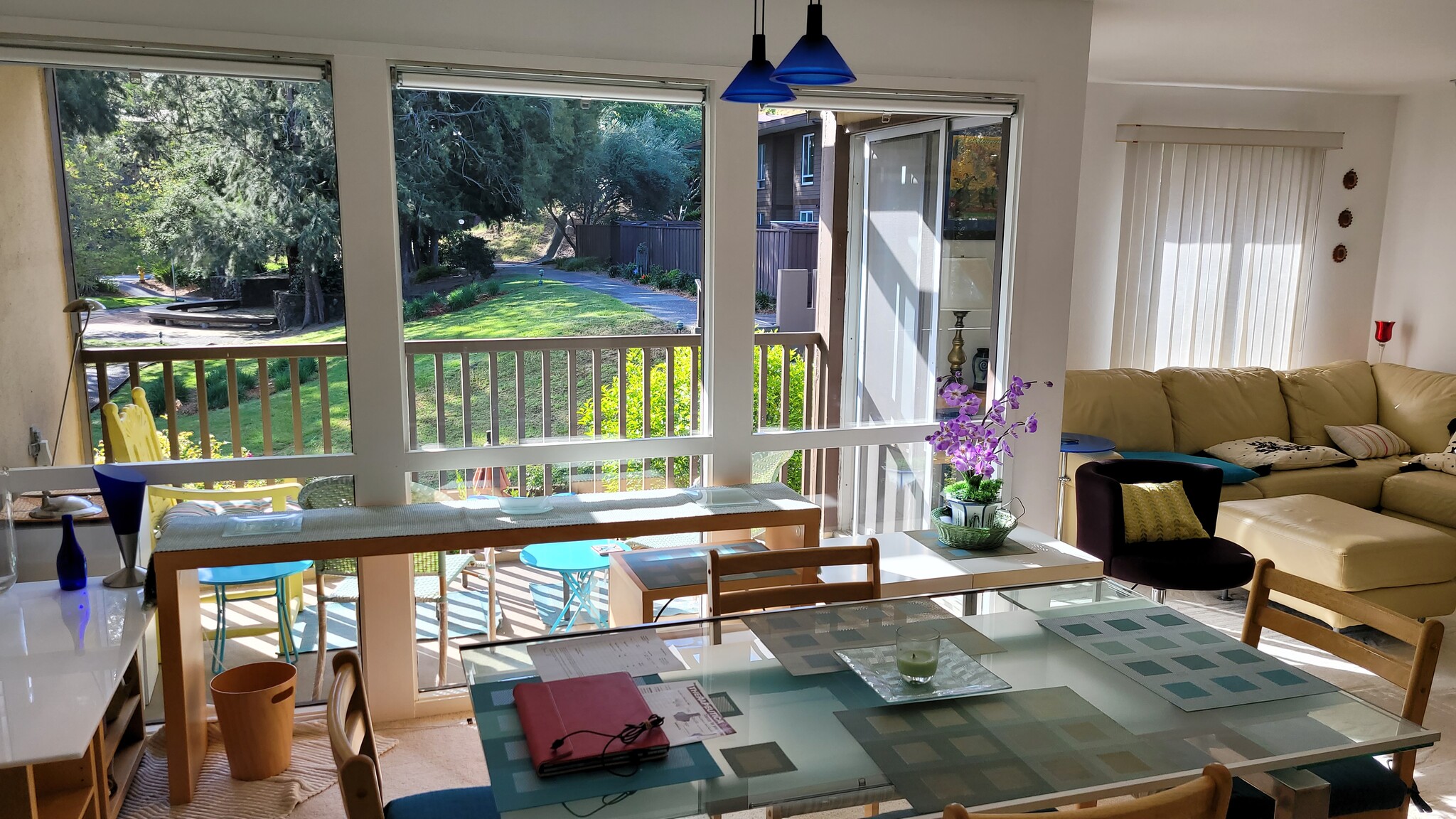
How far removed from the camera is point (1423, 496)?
15.7 ft

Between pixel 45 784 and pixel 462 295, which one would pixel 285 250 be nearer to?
pixel 462 295

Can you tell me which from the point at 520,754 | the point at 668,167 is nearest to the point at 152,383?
the point at 668,167

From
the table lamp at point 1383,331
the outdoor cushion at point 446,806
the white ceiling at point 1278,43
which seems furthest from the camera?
the table lamp at point 1383,331

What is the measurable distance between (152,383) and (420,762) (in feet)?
4.73

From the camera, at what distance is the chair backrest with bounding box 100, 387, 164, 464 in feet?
10.5

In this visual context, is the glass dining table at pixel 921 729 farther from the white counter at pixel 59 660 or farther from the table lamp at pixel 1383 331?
the table lamp at pixel 1383 331

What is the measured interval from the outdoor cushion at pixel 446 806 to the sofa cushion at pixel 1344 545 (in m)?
3.37

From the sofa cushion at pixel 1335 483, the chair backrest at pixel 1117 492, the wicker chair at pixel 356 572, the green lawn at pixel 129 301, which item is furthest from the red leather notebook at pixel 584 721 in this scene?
the sofa cushion at pixel 1335 483

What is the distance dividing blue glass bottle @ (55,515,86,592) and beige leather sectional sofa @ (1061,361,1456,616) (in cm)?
376

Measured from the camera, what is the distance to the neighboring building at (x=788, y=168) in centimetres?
364

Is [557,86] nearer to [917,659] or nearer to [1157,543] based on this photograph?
[917,659]

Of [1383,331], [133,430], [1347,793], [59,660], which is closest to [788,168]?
[133,430]

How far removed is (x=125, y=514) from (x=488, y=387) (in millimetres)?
1124

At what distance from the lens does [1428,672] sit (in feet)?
6.91
